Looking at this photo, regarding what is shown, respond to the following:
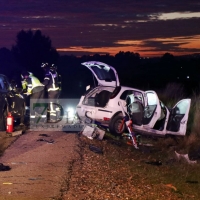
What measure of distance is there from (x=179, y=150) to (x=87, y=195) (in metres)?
6.84

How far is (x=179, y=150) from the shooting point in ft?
48.1

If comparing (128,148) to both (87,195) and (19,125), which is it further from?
(87,195)

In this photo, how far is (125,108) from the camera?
15133 mm

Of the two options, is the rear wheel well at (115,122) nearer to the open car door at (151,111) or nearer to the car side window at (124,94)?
the car side window at (124,94)

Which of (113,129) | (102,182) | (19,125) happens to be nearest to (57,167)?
(102,182)

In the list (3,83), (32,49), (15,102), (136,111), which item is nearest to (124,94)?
(136,111)

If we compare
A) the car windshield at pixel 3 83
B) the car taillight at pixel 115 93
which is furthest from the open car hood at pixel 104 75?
the car windshield at pixel 3 83

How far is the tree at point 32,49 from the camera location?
61656 millimetres

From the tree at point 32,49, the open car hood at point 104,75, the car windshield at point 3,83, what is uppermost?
the open car hood at point 104,75

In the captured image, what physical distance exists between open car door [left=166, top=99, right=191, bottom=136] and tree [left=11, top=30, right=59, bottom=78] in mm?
45551

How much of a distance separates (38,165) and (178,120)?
632 cm

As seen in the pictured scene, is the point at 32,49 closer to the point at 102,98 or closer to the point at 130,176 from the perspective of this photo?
the point at 102,98

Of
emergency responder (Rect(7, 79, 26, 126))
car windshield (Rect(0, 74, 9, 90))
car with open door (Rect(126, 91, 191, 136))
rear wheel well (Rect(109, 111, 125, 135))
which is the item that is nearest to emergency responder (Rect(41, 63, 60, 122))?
emergency responder (Rect(7, 79, 26, 126))

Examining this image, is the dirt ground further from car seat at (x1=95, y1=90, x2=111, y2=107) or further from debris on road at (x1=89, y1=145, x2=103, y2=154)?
car seat at (x1=95, y1=90, x2=111, y2=107)
